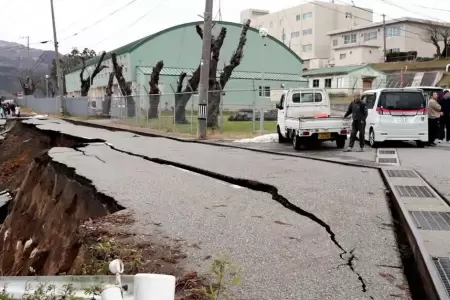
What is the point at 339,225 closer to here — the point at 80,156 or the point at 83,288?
the point at 83,288

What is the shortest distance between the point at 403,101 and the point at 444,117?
1848 millimetres

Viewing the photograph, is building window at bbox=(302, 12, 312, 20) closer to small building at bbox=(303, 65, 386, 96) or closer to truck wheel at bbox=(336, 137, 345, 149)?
small building at bbox=(303, 65, 386, 96)

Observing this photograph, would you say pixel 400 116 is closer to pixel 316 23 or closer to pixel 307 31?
pixel 316 23

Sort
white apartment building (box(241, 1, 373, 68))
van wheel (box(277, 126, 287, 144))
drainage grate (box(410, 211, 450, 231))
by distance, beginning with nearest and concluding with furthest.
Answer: drainage grate (box(410, 211, 450, 231)), van wheel (box(277, 126, 287, 144)), white apartment building (box(241, 1, 373, 68))

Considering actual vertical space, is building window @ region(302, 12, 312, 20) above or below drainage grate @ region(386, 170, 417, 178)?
above

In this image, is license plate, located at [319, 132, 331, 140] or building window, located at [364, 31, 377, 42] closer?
license plate, located at [319, 132, 331, 140]

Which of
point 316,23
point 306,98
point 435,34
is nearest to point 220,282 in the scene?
point 306,98

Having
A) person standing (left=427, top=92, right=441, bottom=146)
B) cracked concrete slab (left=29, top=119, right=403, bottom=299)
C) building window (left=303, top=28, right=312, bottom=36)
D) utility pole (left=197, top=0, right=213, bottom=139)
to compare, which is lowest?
cracked concrete slab (left=29, top=119, right=403, bottom=299)

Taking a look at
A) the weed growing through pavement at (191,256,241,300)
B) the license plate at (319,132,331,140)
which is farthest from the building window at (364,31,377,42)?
the weed growing through pavement at (191,256,241,300)

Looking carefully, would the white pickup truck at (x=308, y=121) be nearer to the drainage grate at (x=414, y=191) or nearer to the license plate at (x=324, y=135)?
the license plate at (x=324, y=135)

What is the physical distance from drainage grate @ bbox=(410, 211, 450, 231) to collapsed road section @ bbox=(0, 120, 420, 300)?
0.36 metres

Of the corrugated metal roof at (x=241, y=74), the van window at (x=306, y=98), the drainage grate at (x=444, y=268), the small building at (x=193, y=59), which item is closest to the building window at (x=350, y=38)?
the small building at (x=193, y=59)

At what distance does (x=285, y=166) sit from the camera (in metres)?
11.5

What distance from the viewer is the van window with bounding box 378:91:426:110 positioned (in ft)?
51.3
